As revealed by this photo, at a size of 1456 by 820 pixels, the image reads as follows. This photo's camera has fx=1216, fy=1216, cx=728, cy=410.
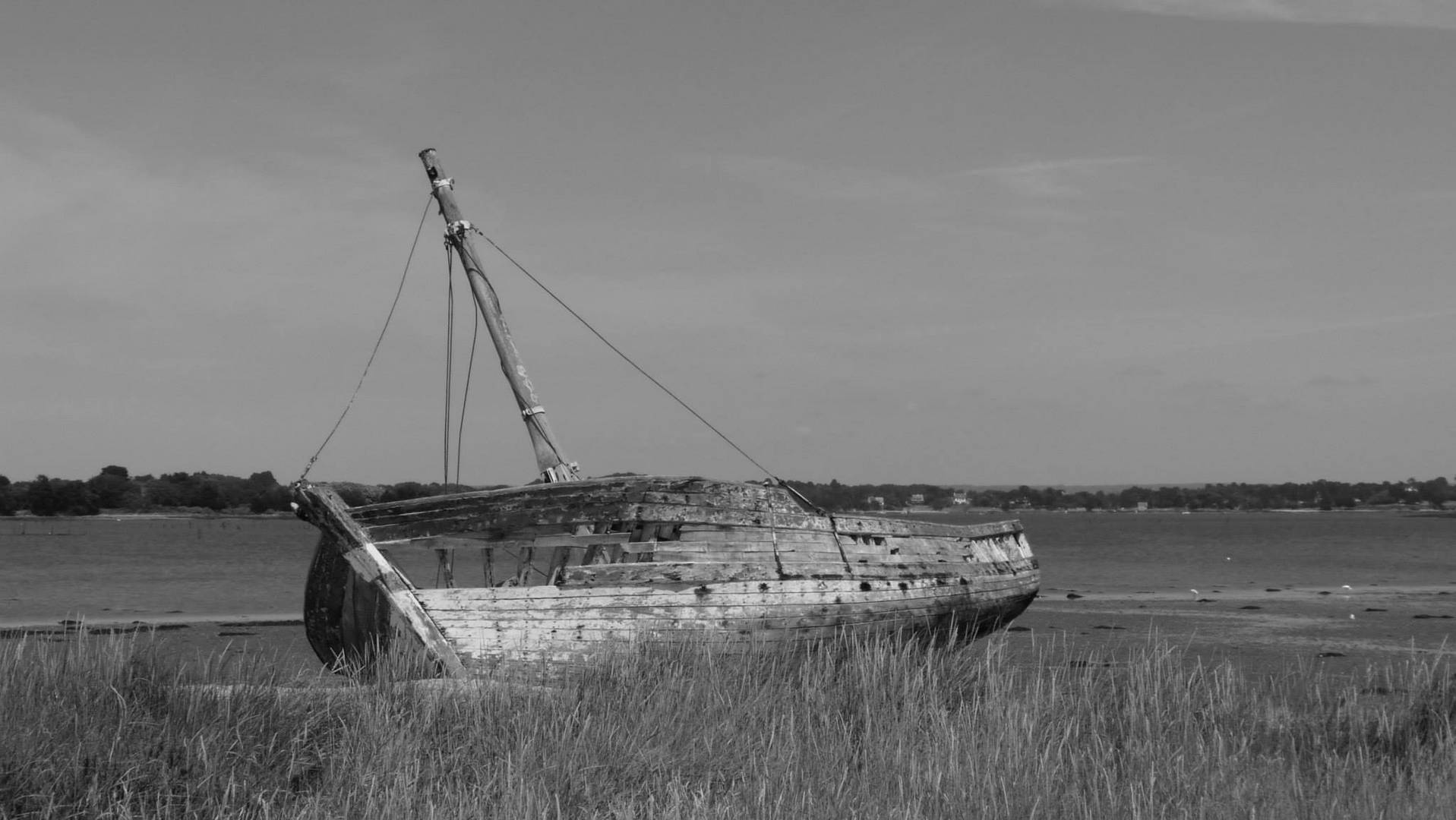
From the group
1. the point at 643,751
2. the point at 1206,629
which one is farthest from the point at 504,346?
the point at 1206,629

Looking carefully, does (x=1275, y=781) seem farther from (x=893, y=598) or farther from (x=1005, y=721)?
(x=893, y=598)

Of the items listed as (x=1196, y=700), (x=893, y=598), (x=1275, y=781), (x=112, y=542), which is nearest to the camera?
(x=1275, y=781)

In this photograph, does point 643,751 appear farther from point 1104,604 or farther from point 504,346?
point 1104,604

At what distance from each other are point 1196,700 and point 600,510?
4438 mm

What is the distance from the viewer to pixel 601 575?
30.1 feet

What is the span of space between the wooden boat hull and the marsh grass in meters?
1.79

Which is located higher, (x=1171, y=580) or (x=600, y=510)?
(x=600, y=510)

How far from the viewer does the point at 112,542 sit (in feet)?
243

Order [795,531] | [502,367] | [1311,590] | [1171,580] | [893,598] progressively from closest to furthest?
[795,531] < [893,598] < [502,367] < [1311,590] < [1171,580]

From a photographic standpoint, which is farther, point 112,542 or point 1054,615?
point 112,542

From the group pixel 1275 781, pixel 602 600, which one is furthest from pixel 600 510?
pixel 1275 781

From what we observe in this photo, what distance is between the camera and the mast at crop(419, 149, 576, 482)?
12.2m

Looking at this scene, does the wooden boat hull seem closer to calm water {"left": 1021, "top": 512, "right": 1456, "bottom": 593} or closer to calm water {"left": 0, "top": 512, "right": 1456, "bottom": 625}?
calm water {"left": 0, "top": 512, "right": 1456, "bottom": 625}

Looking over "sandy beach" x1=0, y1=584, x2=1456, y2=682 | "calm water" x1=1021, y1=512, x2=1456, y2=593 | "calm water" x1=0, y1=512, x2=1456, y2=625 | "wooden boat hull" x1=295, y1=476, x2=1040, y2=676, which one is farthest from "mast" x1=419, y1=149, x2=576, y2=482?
"calm water" x1=1021, y1=512, x2=1456, y2=593
